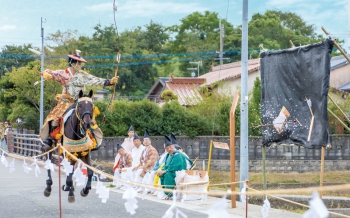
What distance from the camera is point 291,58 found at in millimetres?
12406

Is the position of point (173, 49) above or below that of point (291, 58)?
above

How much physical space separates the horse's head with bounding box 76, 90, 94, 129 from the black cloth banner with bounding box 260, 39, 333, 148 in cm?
367

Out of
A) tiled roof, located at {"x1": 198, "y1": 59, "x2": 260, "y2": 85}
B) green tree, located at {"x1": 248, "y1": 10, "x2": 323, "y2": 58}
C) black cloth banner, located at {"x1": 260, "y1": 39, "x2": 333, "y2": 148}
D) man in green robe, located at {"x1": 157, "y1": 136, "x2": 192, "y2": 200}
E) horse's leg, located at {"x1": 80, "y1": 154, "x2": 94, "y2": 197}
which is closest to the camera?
black cloth banner, located at {"x1": 260, "y1": 39, "x2": 333, "y2": 148}

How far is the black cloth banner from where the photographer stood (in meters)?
11.5

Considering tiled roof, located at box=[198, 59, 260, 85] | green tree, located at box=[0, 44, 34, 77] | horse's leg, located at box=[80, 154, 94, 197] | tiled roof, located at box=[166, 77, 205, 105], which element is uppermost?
green tree, located at box=[0, 44, 34, 77]

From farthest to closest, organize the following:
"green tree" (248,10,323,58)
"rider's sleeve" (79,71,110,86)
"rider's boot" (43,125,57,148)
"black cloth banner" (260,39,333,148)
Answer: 1. "green tree" (248,10,323,58)
2. "rider's boot" (43,125,57,148)
3. "rider's sleeve" (79,71,110,86)
4. "black cloth banner" (260,39,333,148)

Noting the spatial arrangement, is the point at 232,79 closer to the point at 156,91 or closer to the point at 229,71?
the point at 229,71

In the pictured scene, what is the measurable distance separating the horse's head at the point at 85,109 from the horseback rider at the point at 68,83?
2.51 ft

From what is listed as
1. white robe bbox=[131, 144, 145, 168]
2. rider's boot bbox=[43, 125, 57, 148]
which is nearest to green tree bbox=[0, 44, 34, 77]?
white robe bbox=[131, 144, 145, 168]

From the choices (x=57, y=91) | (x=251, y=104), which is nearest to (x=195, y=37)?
(x=57, y=91)

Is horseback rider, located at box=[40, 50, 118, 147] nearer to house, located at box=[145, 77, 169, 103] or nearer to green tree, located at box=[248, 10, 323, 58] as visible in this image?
house, located at box=[145, 77, 169, 103]

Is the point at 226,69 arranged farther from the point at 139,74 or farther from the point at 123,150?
the point at 123,150

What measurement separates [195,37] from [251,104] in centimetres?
3479

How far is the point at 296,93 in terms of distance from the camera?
12305 mm
